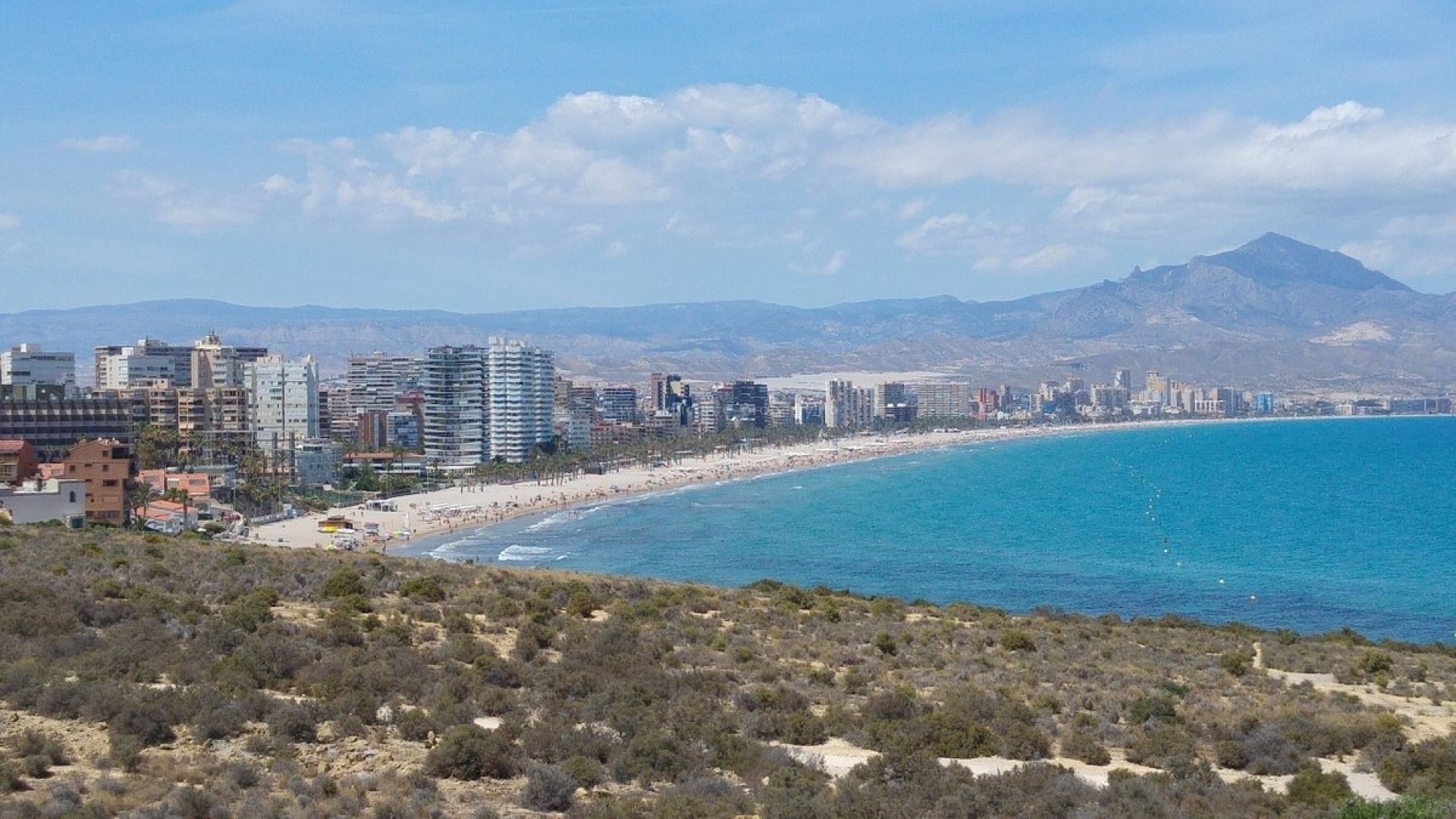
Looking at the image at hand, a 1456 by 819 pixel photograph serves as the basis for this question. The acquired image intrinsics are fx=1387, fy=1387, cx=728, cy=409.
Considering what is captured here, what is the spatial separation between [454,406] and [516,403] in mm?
7272

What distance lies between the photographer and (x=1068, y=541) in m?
78.4

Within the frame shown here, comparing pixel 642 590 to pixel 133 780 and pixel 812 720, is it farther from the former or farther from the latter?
pixel 133 780

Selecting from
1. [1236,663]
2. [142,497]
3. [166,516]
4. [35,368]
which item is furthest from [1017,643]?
[35,368]

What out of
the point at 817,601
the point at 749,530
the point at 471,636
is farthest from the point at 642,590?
the point at 749,530

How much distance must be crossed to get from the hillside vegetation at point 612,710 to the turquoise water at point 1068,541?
1092 inches

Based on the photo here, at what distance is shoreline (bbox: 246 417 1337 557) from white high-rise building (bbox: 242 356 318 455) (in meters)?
19.7

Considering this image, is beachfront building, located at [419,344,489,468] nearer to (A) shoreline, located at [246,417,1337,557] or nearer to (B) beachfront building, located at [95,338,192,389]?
(A) shoreline, located at [246,417,1337,557]

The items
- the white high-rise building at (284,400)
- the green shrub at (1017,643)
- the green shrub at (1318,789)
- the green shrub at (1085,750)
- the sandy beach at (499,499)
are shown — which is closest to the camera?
the green shrub at (1318,789)

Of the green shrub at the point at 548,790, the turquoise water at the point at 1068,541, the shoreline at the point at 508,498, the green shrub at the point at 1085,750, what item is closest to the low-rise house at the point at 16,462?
the shoreline at the point at 508,498

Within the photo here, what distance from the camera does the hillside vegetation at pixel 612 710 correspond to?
13531 millimetres

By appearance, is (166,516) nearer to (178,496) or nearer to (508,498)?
(178,496)

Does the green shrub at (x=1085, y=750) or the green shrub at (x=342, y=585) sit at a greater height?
the green shrub at (x=342, y=585)

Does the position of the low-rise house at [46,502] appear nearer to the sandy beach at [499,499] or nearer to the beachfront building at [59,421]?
the sandy beach at [499,499]

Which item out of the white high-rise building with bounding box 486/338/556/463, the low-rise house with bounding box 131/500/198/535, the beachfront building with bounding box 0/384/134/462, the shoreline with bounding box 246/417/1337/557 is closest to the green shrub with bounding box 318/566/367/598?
the shoreline with bounding box 246/417/1337/557
